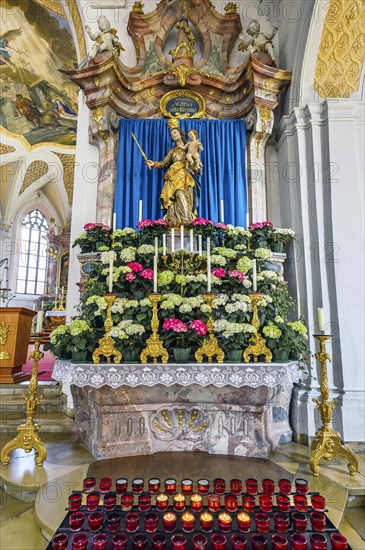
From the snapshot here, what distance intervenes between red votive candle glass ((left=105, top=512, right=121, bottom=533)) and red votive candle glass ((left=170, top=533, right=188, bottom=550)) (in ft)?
1.10

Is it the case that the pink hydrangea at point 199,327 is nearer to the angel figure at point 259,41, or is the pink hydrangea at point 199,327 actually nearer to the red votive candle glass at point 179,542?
the red votive candle glass at point 179,542

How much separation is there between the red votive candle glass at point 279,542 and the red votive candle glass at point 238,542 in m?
0.14

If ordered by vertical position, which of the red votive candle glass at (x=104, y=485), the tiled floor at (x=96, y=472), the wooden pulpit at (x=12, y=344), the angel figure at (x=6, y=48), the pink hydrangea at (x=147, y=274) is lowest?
the tiled floor at (x=96, y=472)

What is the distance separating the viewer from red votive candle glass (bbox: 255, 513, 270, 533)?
1.85 metres

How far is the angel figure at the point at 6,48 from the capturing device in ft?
28.6

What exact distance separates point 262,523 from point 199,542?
36cm

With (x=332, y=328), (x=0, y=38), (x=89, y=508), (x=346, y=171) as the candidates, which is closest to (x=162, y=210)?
(x=346, y=171)

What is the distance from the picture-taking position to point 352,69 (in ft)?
15.3

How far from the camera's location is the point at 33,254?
16.9 meters

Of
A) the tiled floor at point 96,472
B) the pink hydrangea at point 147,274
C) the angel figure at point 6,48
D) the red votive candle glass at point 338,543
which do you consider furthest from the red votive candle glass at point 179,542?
the angel figure at point 6,48

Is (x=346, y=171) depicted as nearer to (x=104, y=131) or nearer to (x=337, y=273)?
(x=337, y=273)

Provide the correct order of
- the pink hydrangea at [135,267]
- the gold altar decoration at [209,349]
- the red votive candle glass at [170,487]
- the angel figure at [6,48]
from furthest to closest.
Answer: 1. the angel figure at [6,48]
2. the pink hydrangea at [135,267]
3. the gold altar decoration at [209,349]
4. the red votive candle glass at [170,487]

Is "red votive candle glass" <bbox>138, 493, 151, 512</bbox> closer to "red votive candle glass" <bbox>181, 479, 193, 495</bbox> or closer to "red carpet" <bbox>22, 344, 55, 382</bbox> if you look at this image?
"red votive candle glass" <bbox>181, 479, 193, 495</bbox>

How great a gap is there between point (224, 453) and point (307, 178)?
3.52 metres
